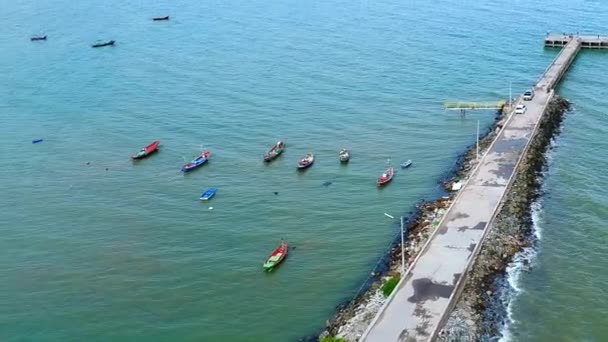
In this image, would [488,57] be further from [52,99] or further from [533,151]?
[52,99]

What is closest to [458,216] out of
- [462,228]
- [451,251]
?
[462,228]

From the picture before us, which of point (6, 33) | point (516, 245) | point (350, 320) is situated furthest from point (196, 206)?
point (6, 33)

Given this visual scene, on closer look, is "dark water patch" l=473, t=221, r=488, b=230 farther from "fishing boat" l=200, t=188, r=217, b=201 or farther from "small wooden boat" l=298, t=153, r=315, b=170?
"fishing boat" l=200, t=188, r=217, b=201

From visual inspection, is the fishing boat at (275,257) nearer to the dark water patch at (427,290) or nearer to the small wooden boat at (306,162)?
the dark water patch at (427,290)

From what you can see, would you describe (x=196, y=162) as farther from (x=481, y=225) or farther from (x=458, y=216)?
(x=481, y=225)

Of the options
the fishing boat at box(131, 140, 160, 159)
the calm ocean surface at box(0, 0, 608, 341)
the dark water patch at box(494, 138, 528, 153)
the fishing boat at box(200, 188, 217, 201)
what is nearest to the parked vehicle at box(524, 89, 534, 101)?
the calm ocean surface at box(0, 0, 608, 341)

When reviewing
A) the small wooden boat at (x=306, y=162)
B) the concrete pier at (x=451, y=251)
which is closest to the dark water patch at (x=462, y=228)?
the concrete pier at (x=451, y=251)
